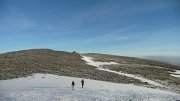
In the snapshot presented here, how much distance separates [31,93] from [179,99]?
21433mm

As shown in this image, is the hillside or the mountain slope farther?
the mountain slope

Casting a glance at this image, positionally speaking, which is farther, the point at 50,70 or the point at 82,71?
the point at 82,71

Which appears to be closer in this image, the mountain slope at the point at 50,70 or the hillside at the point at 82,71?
the hillside at the point at 82,71

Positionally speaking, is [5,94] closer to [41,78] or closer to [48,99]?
[48,99]

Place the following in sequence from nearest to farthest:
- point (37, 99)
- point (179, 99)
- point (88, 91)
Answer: point (37, 99) < point (179, 99) < point (88, 91)

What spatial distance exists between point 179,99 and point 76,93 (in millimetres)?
14903

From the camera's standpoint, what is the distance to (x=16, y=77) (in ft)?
175

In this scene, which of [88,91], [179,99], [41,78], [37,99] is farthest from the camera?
[41,78]

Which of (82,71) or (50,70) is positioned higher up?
(50,70)

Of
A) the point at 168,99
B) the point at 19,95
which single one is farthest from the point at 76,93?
the point at 168,99

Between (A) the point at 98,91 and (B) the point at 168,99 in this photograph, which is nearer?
(B) the point at 168,99

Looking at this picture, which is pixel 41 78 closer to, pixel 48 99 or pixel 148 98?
pixel 48 99

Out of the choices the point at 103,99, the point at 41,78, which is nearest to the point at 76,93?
the point at 103,99

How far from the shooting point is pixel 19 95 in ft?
116
